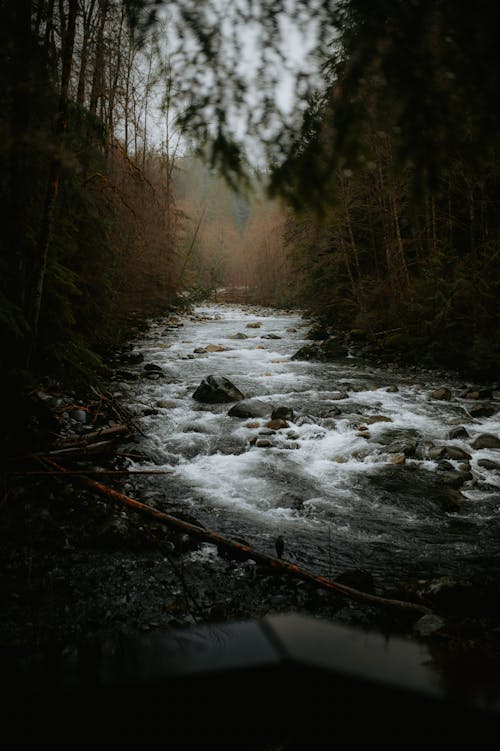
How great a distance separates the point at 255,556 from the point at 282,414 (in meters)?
4.28

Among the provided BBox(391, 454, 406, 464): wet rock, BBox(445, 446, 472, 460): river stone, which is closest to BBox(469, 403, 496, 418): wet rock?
BBox(445, 446, 472, 460): river stone

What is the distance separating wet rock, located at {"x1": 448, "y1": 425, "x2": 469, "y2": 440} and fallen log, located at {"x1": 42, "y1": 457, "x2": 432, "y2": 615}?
13.8 ft

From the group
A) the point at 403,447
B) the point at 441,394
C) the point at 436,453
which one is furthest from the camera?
the point at 441,394

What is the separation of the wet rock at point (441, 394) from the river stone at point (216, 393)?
396cm

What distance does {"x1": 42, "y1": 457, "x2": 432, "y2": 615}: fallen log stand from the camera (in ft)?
9.23

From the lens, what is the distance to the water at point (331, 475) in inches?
151

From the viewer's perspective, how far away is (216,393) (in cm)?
835

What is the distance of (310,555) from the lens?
3.66 m

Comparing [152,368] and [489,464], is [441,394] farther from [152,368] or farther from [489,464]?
[152,368]

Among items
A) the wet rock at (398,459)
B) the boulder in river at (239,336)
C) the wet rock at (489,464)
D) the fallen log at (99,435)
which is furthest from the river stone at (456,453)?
the boulder in river at (239,336)

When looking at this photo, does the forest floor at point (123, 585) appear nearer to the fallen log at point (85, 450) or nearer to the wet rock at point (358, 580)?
the wet rock at point (358, 580)

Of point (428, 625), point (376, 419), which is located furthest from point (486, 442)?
point (428, 625)

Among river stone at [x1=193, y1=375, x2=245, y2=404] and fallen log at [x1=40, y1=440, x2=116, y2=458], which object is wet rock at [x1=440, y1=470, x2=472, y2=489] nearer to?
fallen log at [x1=40, y1=440, x2=116, y2=458]

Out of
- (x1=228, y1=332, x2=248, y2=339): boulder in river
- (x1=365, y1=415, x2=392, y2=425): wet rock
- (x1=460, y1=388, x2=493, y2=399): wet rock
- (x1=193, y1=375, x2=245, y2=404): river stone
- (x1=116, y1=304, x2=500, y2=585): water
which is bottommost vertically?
(x1=116, y1=304, x2=500, y2=585): water
